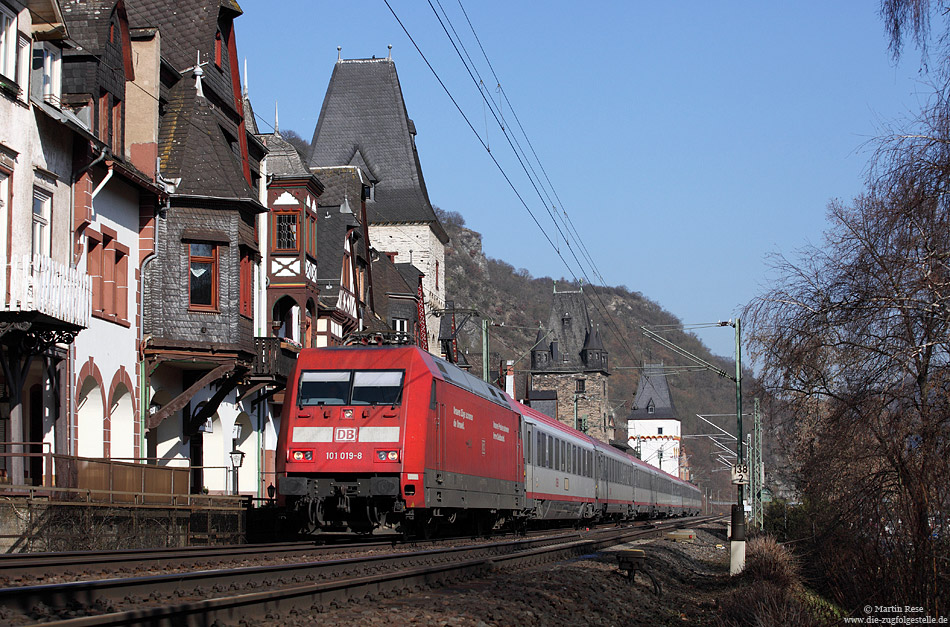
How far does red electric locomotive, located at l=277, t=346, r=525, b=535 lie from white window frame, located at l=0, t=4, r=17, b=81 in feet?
23.1

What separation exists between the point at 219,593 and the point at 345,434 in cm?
856

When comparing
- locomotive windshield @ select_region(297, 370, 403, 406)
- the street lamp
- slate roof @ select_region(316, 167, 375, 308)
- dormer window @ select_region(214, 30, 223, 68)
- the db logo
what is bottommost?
the street lamp

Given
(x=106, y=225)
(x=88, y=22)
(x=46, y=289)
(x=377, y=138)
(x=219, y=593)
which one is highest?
(x=377, y=138)

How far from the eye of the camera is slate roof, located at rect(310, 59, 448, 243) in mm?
76375

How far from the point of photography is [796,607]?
1189 cm

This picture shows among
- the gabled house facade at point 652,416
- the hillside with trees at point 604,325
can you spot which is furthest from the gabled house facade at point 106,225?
the gabled house facade at point 652,416

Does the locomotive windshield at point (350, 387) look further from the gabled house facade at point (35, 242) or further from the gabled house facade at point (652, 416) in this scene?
the gabled house facade at point (652, 416)

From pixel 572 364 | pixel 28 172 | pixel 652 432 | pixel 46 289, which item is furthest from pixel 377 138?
pixel 652 432

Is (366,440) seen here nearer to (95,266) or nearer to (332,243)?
(95,266)

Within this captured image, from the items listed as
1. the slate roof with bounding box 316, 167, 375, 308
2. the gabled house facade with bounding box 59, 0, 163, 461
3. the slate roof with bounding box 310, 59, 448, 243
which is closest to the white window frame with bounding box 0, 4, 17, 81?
the gabled house facade with bounding box 59, 0, 163, 461

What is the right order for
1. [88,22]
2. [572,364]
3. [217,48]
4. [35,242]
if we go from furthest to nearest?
[572,364] < [217,48] < [88,22] < [35,242]

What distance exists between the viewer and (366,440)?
1898 cm

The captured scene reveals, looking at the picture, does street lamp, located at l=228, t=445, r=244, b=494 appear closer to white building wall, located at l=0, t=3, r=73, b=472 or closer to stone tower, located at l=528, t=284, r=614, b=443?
white building wall, located at l=0, t=3, r=73, b=472

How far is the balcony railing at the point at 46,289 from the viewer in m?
18.5
